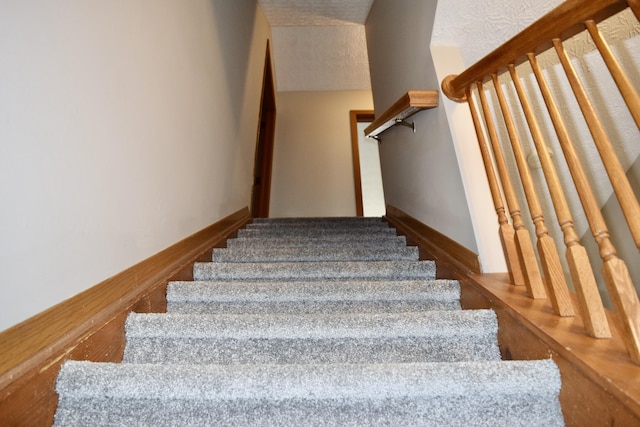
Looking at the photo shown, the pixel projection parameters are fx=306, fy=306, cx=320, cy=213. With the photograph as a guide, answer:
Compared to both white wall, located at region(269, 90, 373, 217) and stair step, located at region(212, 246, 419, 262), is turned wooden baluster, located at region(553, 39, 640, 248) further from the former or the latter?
white wall, located at region(269, 90, 373, 217)

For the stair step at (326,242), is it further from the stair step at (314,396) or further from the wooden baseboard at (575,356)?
the stair step at (314,396)

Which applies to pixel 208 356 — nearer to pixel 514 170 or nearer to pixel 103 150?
pixel 103 150

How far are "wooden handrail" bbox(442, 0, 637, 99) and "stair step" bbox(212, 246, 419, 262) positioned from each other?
898 mm

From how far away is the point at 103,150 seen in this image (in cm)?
91

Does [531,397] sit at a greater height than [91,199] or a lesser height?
lesser

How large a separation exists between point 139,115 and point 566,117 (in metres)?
1.95

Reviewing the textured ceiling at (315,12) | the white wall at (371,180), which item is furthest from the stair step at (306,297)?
the white wall at (371,180)

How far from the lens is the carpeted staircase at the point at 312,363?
2.34ft

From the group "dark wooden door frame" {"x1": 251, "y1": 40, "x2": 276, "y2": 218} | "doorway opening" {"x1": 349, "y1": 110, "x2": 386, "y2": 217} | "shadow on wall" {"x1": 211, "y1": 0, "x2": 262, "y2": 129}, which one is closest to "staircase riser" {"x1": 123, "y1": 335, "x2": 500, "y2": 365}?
"shadow on wall" {"x1": 211, "y1": 0, "x2": 262, "y2": 129}

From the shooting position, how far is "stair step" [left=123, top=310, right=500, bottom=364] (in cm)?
94

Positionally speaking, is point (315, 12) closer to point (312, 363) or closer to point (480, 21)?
point (480, 21)

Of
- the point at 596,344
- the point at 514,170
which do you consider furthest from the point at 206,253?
the point at 514,170

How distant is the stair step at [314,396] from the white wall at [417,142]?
596 mm

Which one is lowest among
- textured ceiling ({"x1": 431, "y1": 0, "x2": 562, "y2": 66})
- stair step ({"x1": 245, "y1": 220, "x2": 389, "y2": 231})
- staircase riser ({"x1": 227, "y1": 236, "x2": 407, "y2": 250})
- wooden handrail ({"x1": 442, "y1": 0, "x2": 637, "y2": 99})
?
staircase riser ({"x1": 227, "y1": 236, "x2": 407, "y2": 250})
